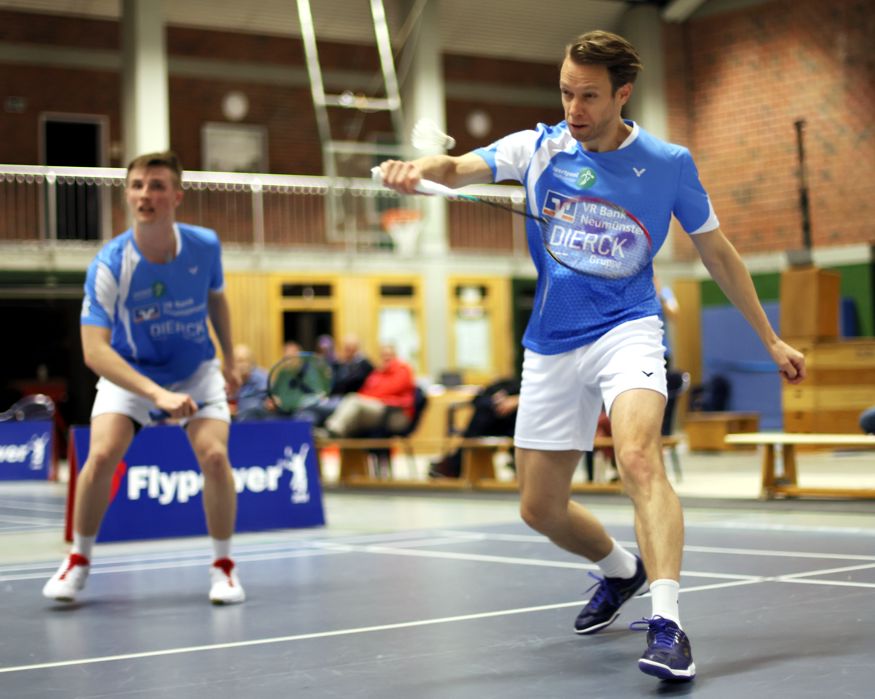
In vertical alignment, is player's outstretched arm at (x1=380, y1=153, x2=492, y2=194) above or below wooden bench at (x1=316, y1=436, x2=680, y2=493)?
above

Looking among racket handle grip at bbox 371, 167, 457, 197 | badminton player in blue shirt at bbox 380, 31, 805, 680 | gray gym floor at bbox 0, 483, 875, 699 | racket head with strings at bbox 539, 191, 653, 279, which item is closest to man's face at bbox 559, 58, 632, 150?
badminton player in blue shirt at bbox 380, 31, 805, 680

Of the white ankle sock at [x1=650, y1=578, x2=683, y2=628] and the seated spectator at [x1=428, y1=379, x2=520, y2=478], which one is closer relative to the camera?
the white ankle sock at [x1=650, y1=578, x2=683, y2=628]

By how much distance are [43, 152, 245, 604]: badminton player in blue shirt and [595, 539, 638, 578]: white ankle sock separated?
1.74 meters

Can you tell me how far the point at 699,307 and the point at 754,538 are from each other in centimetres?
1827

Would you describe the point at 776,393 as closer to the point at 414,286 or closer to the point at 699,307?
the point at 699,307

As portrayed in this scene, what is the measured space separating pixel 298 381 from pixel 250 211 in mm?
15171

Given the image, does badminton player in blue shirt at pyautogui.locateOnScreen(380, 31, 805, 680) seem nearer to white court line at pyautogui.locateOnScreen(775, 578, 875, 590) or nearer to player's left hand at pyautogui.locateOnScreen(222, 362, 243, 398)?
white court line at pyautogui.locateOnScreen(775, 578, 875, 590)

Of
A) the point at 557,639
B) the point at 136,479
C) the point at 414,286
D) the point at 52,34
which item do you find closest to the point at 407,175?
the point at 557,639

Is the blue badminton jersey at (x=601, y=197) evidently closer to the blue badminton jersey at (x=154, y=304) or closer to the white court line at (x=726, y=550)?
the blue badminton jersey at (x=154, y=304)

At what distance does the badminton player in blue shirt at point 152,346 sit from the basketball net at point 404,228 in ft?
57.0

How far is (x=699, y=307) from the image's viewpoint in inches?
996

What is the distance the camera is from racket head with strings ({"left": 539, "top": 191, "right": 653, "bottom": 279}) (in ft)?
13.1

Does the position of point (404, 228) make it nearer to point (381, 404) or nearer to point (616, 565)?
point (381, 404)

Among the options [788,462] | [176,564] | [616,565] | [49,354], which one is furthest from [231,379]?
[49,354]
